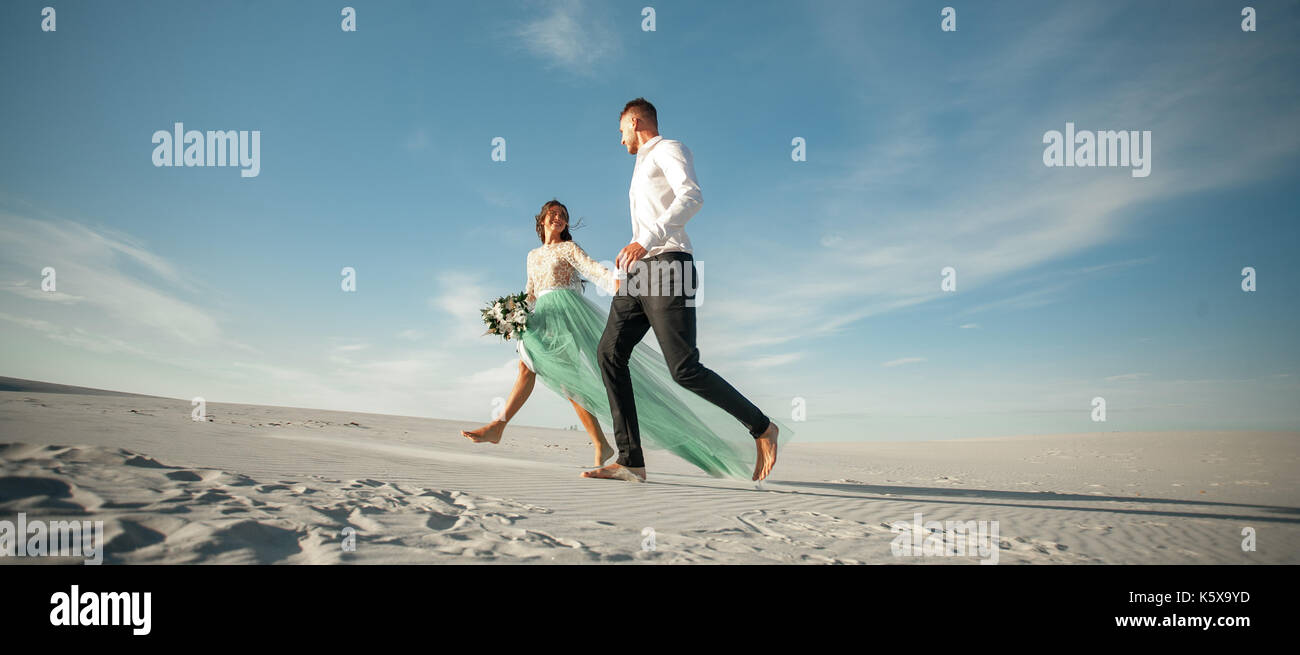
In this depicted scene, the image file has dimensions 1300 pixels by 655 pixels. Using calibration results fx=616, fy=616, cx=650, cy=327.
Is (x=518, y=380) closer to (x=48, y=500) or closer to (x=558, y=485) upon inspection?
(x=558, y=485)

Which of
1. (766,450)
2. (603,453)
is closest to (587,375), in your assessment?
(603,453)

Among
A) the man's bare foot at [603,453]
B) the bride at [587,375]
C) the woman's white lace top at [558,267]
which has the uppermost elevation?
the woman's white lace top at [558,267]

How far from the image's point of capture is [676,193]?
13.4ft

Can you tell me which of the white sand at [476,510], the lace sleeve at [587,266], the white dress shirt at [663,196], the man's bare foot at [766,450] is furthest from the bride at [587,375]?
the white dress shirt at [663,196]

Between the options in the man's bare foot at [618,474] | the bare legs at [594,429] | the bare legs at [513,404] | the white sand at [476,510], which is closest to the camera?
the white sand at [476,510]

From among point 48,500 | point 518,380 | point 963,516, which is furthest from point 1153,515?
point 48,500

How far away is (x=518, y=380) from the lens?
5.64 meters

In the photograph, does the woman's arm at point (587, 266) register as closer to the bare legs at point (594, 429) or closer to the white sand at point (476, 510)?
the bare legs at point (594, 429)

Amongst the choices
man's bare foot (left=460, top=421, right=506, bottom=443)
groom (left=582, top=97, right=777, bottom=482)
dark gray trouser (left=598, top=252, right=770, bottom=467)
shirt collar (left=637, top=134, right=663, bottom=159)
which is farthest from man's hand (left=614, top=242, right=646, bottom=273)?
man's bare foot (left=460, top=421, right=506, bottom=443)

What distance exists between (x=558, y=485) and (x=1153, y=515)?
4.20 m

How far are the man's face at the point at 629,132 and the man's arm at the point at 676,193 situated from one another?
1.41ft

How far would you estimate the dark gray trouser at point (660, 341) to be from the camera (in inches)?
161

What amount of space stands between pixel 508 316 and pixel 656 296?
213 centimetres
